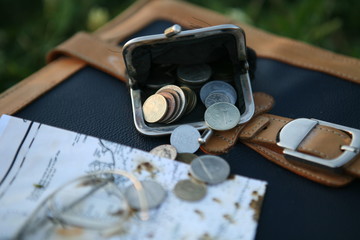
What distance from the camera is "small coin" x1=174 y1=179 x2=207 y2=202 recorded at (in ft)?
3.40

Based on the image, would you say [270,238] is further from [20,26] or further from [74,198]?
[20,26]

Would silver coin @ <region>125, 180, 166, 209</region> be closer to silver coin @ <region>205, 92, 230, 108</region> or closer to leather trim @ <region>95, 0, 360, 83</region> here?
silver coin @ <region>205, 92, 230, 108</region>

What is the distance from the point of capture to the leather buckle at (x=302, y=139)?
42.7 inches

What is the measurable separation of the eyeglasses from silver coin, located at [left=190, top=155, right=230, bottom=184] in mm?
166

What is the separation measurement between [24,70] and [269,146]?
149 centimetres

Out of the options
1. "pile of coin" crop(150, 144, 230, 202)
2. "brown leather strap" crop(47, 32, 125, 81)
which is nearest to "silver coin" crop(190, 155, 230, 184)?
"pile of coin" crop(150, 144, 230, 202)

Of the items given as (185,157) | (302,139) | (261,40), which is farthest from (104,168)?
(261,40)

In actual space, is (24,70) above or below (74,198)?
below

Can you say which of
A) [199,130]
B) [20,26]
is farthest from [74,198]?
[20,26]

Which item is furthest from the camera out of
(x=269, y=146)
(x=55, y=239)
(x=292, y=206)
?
(x=269, y=146)

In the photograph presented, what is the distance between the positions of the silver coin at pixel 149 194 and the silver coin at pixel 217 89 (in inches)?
15.0

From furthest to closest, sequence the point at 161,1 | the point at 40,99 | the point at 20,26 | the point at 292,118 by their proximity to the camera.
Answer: the point at 20,26 → the point at 161,1 → the point at 40,99 → the point at 292,118

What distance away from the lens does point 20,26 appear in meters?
2.47

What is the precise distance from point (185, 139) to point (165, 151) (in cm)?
7
